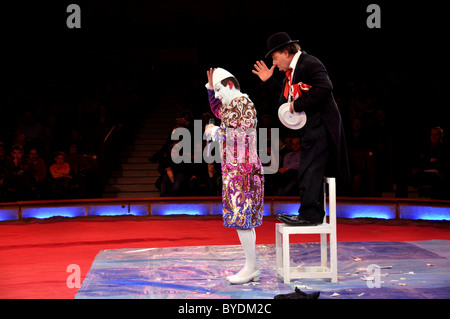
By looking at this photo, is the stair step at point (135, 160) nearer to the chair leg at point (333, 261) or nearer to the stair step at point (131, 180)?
the stair step at point (131, 180)

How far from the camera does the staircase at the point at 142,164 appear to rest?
389 inches

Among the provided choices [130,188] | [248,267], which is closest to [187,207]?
[130,188]

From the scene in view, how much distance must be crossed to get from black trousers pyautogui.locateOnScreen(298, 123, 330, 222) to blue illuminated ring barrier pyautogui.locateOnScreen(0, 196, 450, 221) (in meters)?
4.13

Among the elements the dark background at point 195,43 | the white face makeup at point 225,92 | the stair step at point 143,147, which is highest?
the dark background at point 195,43

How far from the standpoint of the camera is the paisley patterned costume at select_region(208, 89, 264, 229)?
3961mm

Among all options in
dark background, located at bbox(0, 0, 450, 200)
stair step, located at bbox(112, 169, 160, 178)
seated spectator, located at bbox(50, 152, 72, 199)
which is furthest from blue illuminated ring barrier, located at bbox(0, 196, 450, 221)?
dark background, located at bbox(0, 0, 450, 200)

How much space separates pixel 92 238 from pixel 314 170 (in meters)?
3.53

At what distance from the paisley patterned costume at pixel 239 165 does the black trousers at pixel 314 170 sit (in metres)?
0.38

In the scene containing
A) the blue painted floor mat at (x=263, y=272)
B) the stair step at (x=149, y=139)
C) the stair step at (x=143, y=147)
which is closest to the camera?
the blue painted floor mat at (x=263, y=272)

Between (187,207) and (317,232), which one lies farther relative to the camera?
(187,207)

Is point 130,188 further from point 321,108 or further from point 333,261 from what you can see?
point 321,108

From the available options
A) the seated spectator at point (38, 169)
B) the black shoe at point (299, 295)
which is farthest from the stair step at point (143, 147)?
the black shoe at point (299, 295)

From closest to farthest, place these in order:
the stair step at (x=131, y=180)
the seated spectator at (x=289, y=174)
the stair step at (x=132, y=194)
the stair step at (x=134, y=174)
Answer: the seated spectator at (x=289, y=174)
the stair step at (x=132, y=194)
the stair step at (x=131, y=180)
the stair step at (x=134, y=174)

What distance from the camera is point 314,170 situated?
3.92 metres
